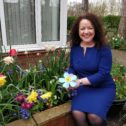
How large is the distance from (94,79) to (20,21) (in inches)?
82.8

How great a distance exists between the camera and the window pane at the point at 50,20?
3.72 meters

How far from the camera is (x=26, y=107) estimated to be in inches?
76.0

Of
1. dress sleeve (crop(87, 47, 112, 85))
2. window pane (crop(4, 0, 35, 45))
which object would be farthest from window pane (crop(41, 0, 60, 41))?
dress sleeve (crop(87, 47, 112, 85))

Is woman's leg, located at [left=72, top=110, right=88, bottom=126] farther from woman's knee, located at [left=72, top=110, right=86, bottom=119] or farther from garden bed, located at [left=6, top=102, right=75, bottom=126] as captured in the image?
garden bed, located at [left=6, top=102, right=75, bottom=126]

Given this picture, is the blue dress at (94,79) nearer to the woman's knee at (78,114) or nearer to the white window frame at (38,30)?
the woman's knee at (78,114)

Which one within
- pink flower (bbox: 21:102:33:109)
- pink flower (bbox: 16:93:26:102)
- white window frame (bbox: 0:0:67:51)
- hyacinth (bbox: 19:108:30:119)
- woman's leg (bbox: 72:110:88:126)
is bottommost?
woman's leg (bbox: 72:110:88:126)

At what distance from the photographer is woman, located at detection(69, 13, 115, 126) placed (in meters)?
1.99

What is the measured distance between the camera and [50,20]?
3.84 meters

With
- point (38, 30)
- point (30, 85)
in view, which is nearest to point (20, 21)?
point (38, 30)

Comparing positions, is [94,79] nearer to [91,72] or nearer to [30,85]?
[91,72]

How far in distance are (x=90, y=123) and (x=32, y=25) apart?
7.50 feet

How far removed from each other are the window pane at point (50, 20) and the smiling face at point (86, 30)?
1731mm

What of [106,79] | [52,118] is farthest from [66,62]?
[52,118]

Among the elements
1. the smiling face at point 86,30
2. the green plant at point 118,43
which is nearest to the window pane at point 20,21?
the smiling face at point 86,30
